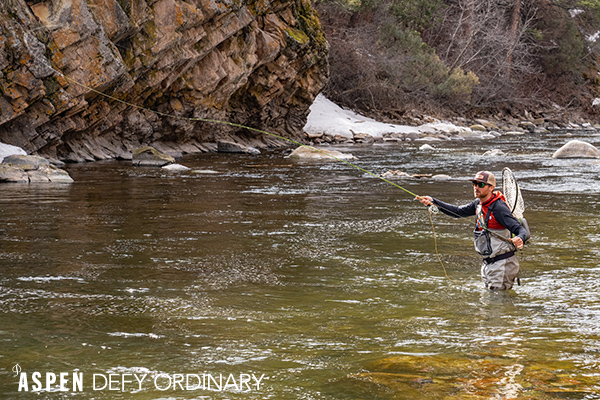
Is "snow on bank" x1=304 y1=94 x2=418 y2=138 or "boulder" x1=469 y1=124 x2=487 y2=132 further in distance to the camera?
"boulder" x1=469 y1=124 x2=487 y2=132

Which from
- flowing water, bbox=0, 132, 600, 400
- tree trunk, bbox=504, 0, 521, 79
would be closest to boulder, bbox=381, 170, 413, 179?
flowing water, bbox=0, 132, 600, 400

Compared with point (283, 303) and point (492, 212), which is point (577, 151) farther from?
point (283, 303)

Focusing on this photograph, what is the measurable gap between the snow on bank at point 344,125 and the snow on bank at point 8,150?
16275 millimetres

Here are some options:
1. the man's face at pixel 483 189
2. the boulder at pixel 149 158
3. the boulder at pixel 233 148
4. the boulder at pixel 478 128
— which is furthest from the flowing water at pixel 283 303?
the boulder at pixel 478 128

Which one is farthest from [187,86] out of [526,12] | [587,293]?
[526,12]

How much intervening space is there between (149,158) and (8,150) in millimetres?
3907

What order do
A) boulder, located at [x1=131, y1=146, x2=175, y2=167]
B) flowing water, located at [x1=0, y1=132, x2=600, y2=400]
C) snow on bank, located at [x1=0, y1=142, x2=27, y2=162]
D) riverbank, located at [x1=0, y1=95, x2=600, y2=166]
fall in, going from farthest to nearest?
1. riverbank, located at [x1=0, y1=95, x2=600, y2=166]
2. boulder, located at [x1=131, y1=146, x2=175, y2=167]
3. snow on bank, located at [x1=0, y1=142, x2=27, y2=162]
4. flowing water, located at [x1=0, y1=132, x2=600, y2=400]

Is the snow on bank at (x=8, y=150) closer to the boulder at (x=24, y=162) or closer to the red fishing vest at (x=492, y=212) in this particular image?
the boulder at (x=24, y=162)

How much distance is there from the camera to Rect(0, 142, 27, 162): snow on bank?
15.0 metres

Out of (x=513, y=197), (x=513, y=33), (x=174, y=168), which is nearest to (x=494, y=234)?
(x=513, y=197)

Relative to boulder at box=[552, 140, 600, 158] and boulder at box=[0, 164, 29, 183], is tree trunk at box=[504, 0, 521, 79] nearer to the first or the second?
boulder at box=[552, 140, 600, 158]

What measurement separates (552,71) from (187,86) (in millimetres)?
39054

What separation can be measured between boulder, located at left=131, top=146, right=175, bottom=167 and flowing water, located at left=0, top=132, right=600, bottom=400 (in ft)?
20.6

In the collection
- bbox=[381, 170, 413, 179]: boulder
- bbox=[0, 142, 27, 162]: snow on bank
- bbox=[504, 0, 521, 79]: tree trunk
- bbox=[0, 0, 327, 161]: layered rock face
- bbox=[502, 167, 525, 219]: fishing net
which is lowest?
bbox=[381, 170, 413, 179]: boulder
